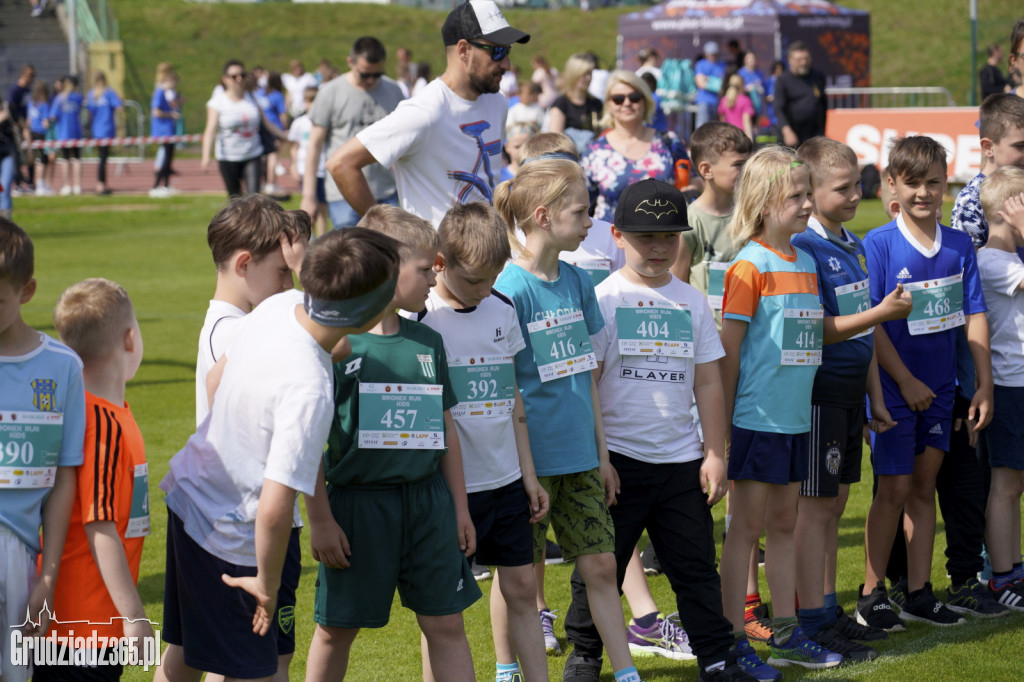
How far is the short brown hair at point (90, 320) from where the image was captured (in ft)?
10.4

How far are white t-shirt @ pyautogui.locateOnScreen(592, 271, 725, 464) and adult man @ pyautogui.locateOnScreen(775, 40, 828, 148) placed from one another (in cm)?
1282

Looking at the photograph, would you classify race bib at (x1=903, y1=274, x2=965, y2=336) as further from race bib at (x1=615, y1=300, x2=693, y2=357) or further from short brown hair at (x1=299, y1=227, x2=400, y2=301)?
short brown hair at (x1=299, y1=227, x2=400, y2=301)

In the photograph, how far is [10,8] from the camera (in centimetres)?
3888

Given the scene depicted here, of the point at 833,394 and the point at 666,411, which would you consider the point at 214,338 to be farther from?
the point at 833,394

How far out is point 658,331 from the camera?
13.1ft

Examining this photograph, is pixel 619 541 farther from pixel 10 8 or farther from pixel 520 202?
pixel 10 8

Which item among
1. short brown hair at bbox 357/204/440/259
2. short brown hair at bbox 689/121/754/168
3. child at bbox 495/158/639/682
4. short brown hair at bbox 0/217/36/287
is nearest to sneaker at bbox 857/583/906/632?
child at bbox 495/158/639/682

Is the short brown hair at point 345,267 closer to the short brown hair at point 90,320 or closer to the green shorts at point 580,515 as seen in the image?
the short brown hair at point 90,320

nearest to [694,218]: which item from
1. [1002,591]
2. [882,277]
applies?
[882,277]

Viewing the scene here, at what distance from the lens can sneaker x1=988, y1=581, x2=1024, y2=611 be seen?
477 centimetres

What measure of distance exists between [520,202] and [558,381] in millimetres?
616

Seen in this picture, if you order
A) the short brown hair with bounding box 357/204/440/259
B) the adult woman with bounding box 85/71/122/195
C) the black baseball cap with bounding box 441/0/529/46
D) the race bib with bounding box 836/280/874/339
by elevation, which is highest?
the adult woman with bounding box 85/71/122/195

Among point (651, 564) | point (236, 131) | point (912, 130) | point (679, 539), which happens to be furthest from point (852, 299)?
point (912, 130)

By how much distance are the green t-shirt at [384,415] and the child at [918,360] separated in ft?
7.07
